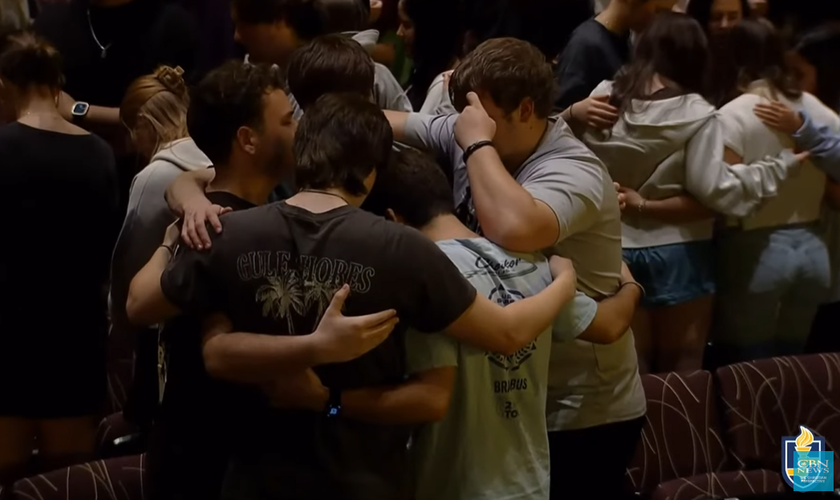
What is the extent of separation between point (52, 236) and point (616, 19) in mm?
1637

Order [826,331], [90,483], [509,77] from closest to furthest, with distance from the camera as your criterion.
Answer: [509,77], [90,483], [826,331]

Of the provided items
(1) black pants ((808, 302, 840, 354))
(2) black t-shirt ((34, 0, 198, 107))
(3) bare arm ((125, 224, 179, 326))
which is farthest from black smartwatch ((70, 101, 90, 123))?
(1) black pants ((808, 302, 840, 354))

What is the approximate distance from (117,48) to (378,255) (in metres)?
1.91

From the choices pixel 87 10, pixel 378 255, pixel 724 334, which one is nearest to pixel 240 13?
pixel 87 10

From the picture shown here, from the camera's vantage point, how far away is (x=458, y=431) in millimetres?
1854

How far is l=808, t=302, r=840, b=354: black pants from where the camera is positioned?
3.50 meters

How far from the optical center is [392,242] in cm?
163

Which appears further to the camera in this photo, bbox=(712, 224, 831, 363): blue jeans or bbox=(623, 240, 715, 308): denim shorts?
bbox=(712, 224, 831, 363): blue jeans

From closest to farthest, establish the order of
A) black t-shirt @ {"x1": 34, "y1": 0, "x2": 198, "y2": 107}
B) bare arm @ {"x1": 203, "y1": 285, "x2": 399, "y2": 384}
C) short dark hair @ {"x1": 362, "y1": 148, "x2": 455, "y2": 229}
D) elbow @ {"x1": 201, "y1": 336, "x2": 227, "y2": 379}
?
bare arm @ {"x1": 203, "y1": 285, "x2": 399, "y2": 384} < elbow @ {"x1": 201, "y1": 336, "x2": 227, "y2": 379} < short dark hair @ {"x1": 362, "y1": 148, "x2": 455, "y2": 229} < black t-shirt @ {"x1": 34, "y1": 0, "x2": 198, "y2": 107}

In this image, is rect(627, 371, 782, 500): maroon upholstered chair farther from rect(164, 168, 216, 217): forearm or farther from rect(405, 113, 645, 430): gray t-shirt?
rect(164, 168, 216, 217): forearm

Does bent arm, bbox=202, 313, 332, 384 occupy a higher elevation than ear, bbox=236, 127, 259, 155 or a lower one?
lower

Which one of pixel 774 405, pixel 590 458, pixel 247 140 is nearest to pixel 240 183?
pixel 247 140

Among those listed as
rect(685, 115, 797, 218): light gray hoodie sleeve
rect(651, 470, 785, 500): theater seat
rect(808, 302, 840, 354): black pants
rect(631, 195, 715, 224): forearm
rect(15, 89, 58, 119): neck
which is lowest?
rect(808, 302, 840, 354): black pants

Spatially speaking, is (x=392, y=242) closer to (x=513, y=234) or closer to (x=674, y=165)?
(x=513, y=234)
